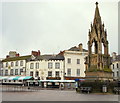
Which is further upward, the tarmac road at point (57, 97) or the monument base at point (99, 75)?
the monument base at point (99, 75)

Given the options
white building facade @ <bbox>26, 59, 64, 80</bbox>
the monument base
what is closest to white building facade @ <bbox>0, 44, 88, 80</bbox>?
white building facade @ <bbox>26, 59, 64, 80</bbox>

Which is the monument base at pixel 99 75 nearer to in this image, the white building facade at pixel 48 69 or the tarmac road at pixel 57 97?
the tarmac road at pixel 57 97

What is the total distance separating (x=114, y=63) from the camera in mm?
Answer: 63781

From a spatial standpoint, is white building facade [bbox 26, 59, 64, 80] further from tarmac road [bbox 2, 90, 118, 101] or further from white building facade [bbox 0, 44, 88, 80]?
tarmac road [bbox 2, 90, 118, 101]

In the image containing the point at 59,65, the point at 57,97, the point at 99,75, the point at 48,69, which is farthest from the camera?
the point at 48,69

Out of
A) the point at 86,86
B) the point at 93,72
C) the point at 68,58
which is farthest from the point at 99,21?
the point at 68,58

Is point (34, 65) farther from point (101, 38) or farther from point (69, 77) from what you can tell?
point (101, 38)

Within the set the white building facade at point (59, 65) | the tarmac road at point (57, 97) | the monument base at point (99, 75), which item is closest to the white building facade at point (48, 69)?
the white building facade at point (59, 65)

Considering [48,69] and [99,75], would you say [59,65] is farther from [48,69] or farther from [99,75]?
[99,75]

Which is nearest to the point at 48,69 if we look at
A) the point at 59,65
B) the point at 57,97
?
the point at 59,65

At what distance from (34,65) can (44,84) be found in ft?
20.5

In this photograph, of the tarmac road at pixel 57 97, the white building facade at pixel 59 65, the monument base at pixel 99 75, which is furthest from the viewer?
the white building facade at pixel 59 65

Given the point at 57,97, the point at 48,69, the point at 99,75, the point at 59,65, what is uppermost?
the point at 59,65

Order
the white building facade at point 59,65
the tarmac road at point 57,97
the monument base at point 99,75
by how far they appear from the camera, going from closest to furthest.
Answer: the tarmac road at point 57,97, the monument base at point 99,75, the white building facade at point 59,65
